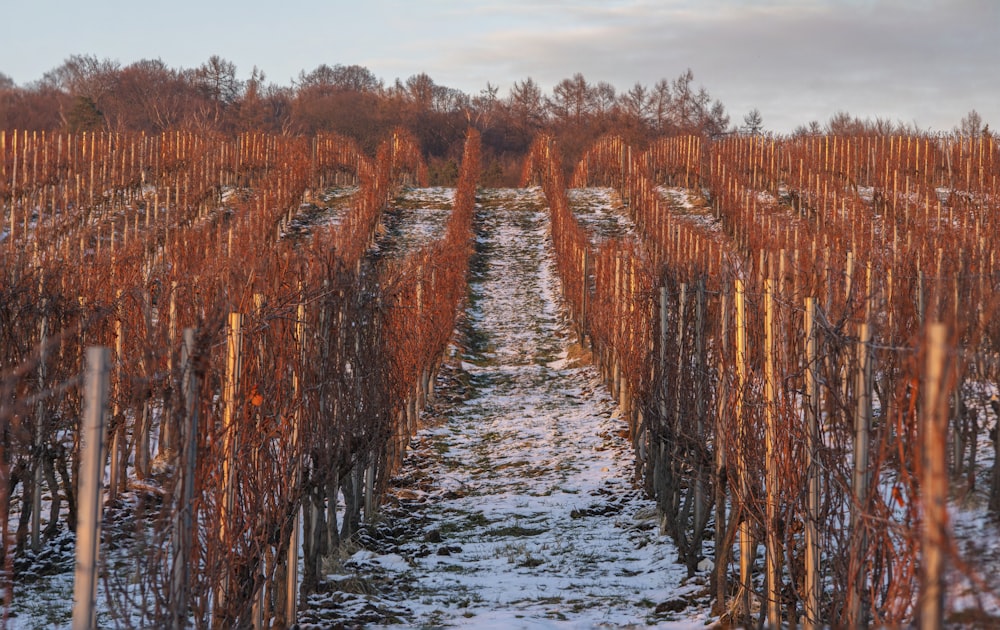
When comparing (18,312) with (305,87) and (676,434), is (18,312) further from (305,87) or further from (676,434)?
(305,87)

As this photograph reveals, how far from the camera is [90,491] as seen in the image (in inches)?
106

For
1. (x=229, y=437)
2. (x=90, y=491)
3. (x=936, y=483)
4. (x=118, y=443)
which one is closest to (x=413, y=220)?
(x=118, y=443)

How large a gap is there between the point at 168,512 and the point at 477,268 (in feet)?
58.3

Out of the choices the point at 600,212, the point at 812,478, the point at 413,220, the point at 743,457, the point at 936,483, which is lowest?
the point at 743,457

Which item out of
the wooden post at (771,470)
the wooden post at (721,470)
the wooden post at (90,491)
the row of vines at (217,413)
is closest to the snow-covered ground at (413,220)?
the row of vines at (217,413)

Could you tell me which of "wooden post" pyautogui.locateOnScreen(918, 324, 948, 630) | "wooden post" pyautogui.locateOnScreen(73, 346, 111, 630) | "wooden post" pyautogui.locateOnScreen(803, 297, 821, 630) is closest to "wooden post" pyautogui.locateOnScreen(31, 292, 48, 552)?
"wooden post" pyautogui.locateOnScreen(73, 346, 111, 630)

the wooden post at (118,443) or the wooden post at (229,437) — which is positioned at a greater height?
the wooden post at (229,437)

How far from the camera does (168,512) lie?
3.21 m

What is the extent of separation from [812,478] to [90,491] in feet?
8.97

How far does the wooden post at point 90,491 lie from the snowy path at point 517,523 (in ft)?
9.39

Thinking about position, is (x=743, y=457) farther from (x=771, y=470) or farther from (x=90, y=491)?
(x=90, y=491)

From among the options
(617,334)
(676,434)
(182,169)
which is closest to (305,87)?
(182,169)

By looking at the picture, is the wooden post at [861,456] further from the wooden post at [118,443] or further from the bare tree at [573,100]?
the bare tree at [573,100]

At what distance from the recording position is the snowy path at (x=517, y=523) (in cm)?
562
